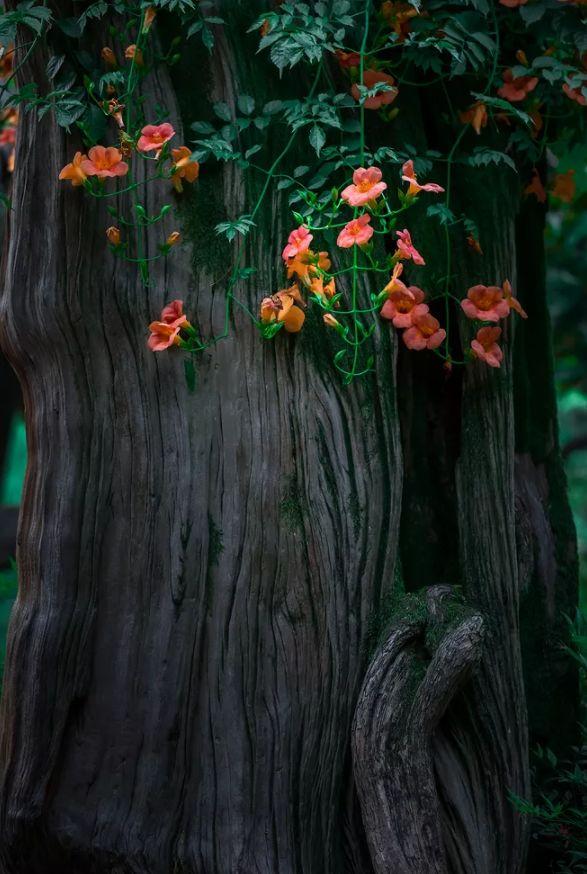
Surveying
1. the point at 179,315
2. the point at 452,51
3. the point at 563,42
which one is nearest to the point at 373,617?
the point at 179,315

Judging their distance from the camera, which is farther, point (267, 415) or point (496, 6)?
point (496, 6)

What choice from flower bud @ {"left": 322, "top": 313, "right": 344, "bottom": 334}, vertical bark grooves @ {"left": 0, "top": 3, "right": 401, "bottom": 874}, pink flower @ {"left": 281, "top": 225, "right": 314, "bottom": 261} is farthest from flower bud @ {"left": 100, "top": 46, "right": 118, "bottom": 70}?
flower bud @ {"left": 322, "top": 313, "right": 344, "bottom": 334}

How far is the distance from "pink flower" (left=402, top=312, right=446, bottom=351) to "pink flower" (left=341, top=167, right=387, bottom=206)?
334 mm

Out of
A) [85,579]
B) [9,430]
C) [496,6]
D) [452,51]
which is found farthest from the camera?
[9,430]

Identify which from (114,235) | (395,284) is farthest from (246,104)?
(395,284)

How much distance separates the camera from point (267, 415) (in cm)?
217

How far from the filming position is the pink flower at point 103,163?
6.83ft

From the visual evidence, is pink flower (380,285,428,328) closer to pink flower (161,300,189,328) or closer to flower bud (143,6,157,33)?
pink flower (161,300,189,328)

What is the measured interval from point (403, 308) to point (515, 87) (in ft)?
2.27

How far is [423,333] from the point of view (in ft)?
7.22

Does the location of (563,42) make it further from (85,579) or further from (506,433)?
(85,579)

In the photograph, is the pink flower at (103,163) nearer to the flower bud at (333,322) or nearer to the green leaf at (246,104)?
the green leaf at (246,104)

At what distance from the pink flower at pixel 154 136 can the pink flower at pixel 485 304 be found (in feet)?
2.72

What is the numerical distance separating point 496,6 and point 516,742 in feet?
6.48
